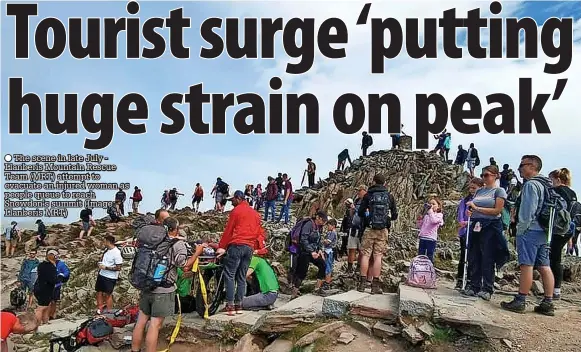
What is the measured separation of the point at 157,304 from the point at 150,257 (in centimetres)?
70

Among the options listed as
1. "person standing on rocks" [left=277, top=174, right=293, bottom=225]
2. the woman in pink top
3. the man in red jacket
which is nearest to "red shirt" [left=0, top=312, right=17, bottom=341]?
the man in red jacket

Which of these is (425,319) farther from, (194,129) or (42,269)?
(42,269)

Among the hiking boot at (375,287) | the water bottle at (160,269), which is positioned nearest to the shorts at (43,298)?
the water bottle at (160,269)

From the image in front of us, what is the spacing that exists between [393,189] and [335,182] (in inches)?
168

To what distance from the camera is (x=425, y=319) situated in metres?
6.64

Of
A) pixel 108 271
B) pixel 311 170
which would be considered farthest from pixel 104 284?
pixel 311 170

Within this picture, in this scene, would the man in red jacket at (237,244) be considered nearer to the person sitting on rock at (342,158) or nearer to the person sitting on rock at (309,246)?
the person sitting on rock at (309,246)

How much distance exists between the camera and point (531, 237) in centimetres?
696

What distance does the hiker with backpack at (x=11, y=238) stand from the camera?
2422 cm

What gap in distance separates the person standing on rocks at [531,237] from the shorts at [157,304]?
4.94 m

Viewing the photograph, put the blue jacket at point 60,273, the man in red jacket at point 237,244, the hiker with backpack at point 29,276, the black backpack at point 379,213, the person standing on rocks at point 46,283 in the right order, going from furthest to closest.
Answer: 1. the hiker with backpack at point 29,276
2. the blue jacket at point 60,273
3. the person standing on rocks at point 46,283
4. the black backpack at point 379,213
5. the man in red jacket at point 237,244

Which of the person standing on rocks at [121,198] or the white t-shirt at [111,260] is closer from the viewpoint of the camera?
the white t-shirt at [111,260]

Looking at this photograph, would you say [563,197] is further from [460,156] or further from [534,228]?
[460,156]

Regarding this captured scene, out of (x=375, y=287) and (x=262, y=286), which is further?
(x=262, y=286)
